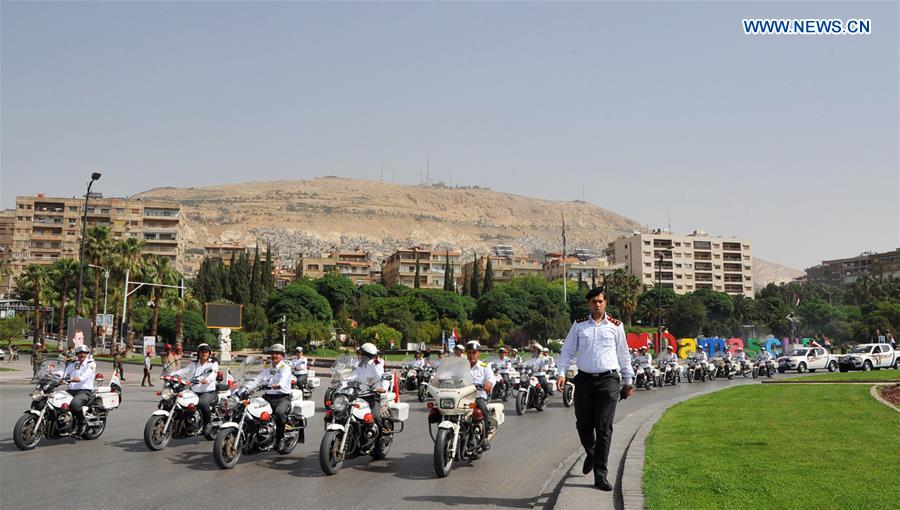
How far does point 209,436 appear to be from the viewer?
42.9ft

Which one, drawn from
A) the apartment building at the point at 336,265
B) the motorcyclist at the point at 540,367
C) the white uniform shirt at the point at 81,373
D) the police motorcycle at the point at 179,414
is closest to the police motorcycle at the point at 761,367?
the motorcyclist at the point at 540,367

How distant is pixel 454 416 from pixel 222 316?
5048 cm

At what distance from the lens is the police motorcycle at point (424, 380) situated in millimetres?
24875

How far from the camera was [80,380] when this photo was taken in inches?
516

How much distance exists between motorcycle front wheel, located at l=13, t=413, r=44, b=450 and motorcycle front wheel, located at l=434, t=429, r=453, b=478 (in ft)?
22.2

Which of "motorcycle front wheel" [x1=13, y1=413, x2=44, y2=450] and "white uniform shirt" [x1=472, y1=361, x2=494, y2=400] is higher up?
"white uniform shirt" [x1=472, y1=361, x2=494, y2=400]

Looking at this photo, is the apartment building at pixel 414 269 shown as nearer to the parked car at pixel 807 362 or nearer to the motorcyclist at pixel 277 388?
the parked car at pixel 807 362

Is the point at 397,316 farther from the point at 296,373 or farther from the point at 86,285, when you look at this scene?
the point at 296,373

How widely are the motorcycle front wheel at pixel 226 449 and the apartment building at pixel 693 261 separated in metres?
167

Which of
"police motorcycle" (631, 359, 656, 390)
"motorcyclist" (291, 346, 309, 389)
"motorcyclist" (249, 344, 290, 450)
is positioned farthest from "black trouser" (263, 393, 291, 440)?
"police motorcycle" (631, 359, 656, 390)

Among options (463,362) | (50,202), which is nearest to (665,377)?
(463,362)

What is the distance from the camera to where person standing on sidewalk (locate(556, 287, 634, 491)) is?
27.3 ft

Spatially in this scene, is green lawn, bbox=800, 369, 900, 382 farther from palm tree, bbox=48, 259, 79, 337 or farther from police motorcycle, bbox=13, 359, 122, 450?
palm tree, bbox=48, 259, 79, 337

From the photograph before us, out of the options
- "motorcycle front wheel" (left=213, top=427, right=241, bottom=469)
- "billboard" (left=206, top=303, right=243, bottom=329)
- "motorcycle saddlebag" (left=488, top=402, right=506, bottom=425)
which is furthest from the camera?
"billboard" (left=206, top=303, right=243, bottom=329)
